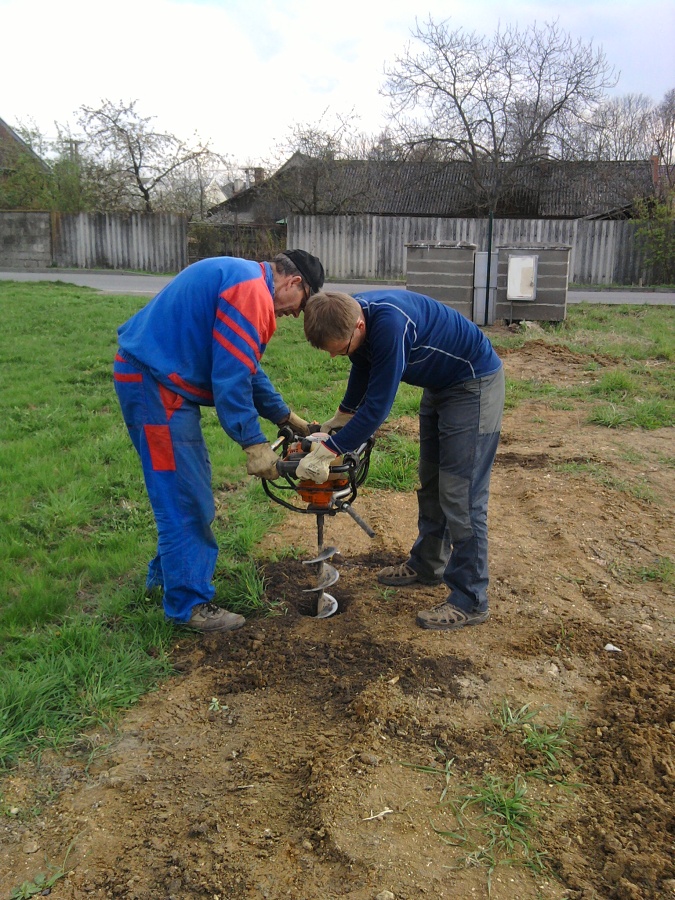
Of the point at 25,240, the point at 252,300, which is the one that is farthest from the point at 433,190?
the point at 252,300

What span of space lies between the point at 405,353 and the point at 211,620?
1.54 meters

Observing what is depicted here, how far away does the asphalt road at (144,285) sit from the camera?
51.8ft

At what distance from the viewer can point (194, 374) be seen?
3.34 m

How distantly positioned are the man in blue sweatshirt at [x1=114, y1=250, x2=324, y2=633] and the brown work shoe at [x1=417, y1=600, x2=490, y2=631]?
98 centimetres

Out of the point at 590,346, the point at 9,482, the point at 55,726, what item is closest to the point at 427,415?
the point at 55,726

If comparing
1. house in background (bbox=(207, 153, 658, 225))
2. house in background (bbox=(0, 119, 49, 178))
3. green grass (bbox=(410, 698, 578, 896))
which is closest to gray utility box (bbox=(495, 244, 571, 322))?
green grass (bbox=(410, 698, 578, 896))

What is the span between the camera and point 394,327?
306 centimetres

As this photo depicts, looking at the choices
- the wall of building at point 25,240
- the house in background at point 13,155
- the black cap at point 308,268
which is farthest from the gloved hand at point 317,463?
the house in background at point 13,155

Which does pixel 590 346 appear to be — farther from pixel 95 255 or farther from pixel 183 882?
pixel 95 255

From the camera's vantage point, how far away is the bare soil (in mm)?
2176

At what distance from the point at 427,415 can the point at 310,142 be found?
2177cm

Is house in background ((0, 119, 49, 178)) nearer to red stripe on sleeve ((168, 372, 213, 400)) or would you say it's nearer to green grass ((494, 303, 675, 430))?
green grass ((494, 303, 675, 430))

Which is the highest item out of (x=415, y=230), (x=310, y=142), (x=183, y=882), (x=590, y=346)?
(x=310, y=142)

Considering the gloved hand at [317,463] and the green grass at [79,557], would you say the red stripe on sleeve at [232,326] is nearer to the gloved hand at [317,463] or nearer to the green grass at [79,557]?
the gloved hand at [317,463]
